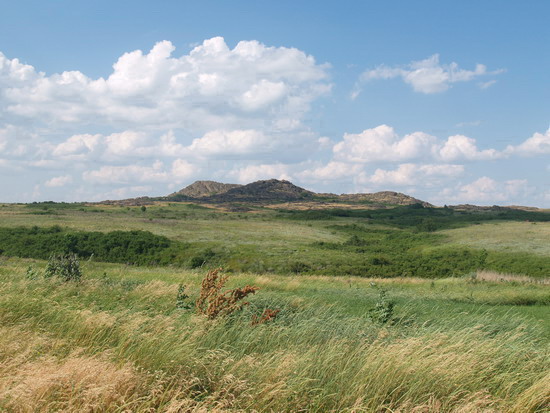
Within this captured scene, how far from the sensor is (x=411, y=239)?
8631 cm

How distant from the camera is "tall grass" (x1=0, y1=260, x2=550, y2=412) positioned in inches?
209

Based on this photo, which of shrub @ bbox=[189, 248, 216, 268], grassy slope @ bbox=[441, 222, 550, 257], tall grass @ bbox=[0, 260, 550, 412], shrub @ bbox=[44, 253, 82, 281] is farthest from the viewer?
grassy slope @ bbox=[441, 222, 550, 257]

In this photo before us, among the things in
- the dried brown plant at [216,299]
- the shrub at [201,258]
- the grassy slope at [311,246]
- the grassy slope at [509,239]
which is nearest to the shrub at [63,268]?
the dried brown plant at [216,299]

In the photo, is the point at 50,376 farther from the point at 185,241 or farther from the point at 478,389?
the point at 185,241

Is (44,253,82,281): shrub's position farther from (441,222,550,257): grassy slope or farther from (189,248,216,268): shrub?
(441,222,550,257): grassy slope

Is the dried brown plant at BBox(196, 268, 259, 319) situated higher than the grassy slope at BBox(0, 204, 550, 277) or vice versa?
the dried brown plant at BBox(196, 268, 259, 319)

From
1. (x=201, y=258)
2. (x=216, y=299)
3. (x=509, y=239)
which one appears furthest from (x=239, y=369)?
(x=509, y=239)

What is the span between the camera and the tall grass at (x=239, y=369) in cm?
530

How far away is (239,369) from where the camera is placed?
20.5ft

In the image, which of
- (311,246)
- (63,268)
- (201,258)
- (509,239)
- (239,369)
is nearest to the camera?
(239,369)

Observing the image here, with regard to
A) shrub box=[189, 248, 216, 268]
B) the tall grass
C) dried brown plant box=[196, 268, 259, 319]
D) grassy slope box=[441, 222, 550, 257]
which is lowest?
shrub box=[189, 248, 216, 268]

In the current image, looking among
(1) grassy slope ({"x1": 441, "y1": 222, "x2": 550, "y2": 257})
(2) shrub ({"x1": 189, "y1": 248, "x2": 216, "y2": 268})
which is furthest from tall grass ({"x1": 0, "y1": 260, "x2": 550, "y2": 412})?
(1) grassy slope ({"x1": 441, "y1": 222, "x2": 550, "y2": 257})

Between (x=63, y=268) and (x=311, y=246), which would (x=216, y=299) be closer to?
(x=63, y=268)

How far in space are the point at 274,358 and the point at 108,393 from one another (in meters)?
2.56
